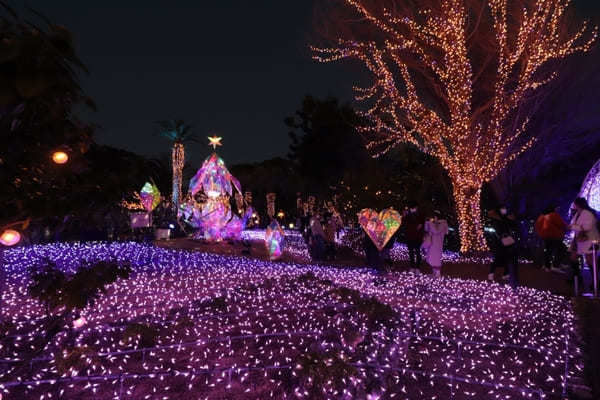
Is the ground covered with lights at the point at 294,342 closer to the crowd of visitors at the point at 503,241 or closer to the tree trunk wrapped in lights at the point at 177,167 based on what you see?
the crowd of visitors at the point at 503,241

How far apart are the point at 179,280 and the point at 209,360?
14.3 feet

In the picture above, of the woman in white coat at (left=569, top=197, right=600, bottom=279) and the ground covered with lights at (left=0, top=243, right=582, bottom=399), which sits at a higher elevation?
the woman in white coat at (left=569, top=197, right=600, bottom=279)

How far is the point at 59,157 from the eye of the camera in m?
2.22

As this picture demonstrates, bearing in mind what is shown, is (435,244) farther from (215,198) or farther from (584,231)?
(215,198)

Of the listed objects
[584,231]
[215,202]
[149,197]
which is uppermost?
[149,197]

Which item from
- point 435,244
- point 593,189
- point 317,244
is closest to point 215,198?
point 317,244

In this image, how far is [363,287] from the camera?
8227 mm

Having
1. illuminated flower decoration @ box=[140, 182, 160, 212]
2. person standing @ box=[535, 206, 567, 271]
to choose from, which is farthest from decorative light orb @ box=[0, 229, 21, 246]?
illuminated flower decoration @ box=[140, 182, 160, 212]

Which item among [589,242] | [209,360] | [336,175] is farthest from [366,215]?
[336,175]

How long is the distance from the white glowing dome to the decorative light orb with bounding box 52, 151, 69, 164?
45.0 feet

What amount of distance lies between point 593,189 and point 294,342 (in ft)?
37.8

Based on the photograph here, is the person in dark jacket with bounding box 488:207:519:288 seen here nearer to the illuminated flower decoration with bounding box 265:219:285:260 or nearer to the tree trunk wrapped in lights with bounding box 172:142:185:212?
the illuminated flower decoration with bounding box 265:219:285:260

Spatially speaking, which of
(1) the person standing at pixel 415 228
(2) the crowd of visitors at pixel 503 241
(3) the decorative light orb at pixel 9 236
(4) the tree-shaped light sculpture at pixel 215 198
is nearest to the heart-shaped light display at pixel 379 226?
(2) the crowd of visitors at pixel 503 241

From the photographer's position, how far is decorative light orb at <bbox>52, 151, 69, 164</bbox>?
2207 millimetres
